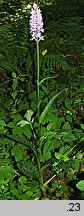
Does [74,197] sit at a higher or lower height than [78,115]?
lower

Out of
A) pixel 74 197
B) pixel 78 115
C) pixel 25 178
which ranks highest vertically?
pixel 78 115

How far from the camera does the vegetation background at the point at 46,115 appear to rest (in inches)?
80.2

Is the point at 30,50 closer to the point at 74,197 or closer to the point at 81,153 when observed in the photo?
the point at 81,153

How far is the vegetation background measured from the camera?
2037 mm

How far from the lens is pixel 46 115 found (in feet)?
7.30

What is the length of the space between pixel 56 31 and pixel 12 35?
1.60ft

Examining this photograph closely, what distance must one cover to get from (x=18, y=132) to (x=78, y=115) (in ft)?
2.68

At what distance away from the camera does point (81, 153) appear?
7.21ft

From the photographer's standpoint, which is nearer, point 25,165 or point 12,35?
point 25,165

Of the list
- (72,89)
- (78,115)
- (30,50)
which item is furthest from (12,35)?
(78,115)

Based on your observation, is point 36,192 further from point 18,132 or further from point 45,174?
point 18,132
